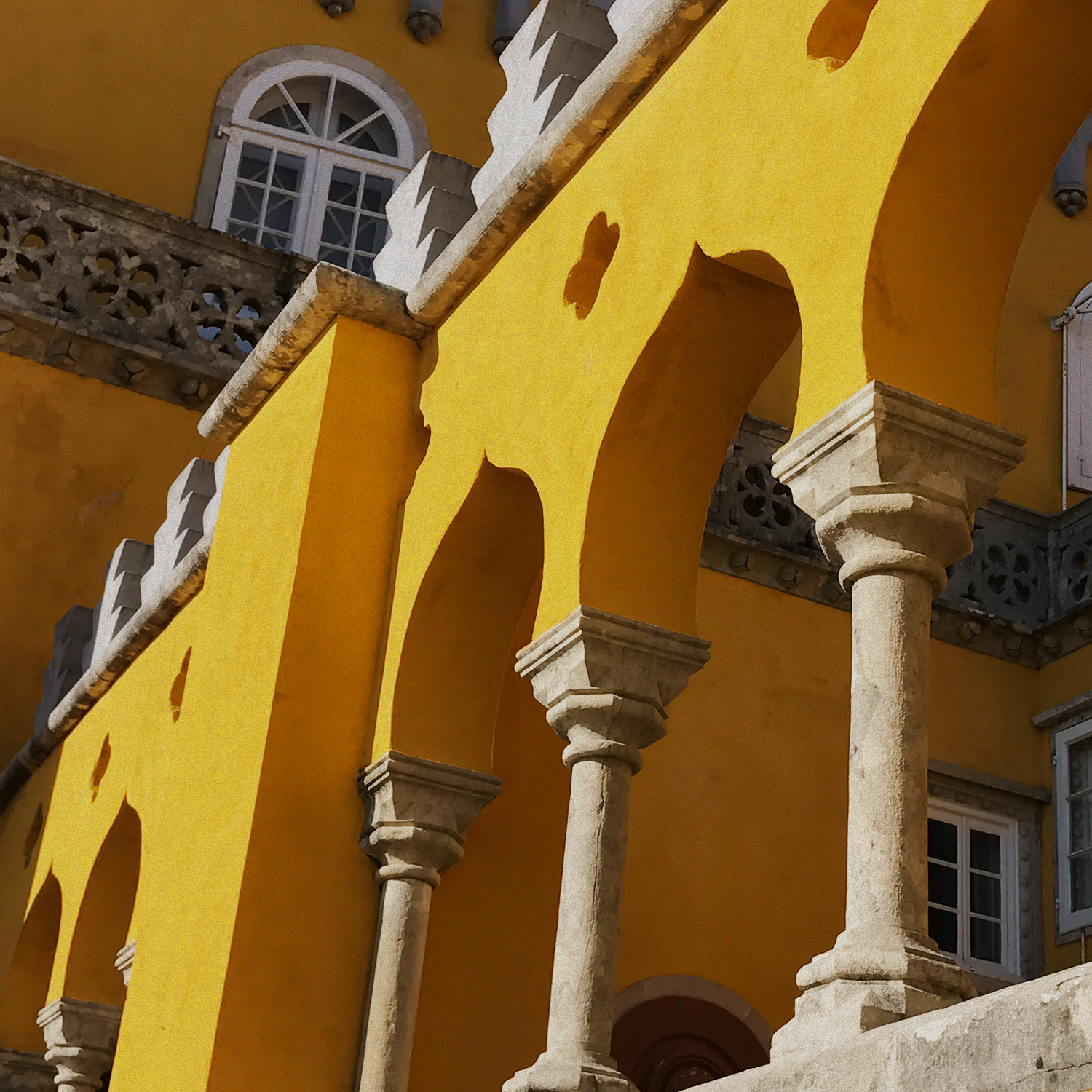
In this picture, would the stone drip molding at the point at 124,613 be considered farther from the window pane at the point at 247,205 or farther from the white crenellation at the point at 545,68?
the window pane at the point at 247,205

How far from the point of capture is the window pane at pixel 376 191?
12.5 meters

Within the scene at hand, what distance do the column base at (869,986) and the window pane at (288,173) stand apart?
9.67m

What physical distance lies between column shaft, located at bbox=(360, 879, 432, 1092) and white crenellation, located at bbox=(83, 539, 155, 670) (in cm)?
356

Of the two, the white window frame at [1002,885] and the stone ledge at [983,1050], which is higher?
the white window frame at [1002,885]

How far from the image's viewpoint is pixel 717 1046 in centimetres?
746

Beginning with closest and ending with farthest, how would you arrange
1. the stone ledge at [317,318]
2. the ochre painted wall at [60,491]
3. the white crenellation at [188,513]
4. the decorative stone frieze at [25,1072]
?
1. the stone ledge at [317,318]
2. the white crenellation at [188,513]
3. the decorative stone frieze at [25,1072]
4. the ochre painted wall at [60,491]

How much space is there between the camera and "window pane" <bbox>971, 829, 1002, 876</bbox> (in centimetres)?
970

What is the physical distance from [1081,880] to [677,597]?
208 inches

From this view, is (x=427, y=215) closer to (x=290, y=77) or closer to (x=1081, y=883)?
(x=1081, y=883)

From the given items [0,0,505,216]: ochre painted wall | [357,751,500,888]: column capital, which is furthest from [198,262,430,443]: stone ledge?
[0,0,505,216]: ochre painted wall

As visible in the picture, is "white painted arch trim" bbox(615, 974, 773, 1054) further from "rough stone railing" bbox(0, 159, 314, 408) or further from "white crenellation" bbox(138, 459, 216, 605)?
"rough stone railing" bbox(0, 159, 314, 408)

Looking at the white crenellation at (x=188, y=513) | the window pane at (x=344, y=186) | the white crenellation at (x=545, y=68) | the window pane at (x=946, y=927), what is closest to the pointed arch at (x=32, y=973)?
the white crenellation at (x=188, y=513)

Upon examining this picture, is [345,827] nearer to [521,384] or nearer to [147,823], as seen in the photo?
[521,384]

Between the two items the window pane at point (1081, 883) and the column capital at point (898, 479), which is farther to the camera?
the window pane at point (1081, 883)
